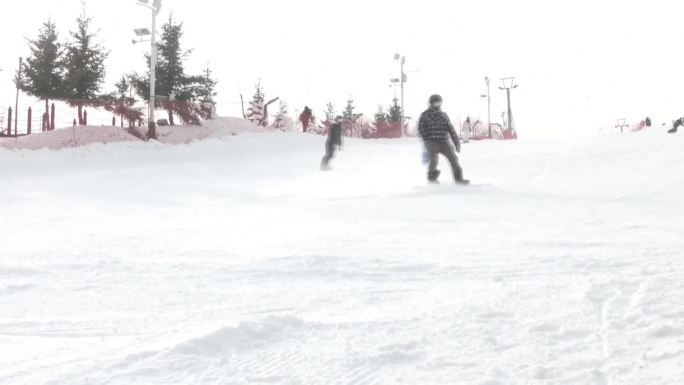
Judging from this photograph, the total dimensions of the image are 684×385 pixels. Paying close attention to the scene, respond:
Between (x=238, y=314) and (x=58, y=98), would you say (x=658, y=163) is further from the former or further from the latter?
(x=58, y=98)

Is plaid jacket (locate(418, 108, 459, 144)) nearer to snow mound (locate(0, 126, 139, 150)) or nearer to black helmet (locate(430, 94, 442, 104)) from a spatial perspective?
black helmet (locate(430, 94, 442, 104))

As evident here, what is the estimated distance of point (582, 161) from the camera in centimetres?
1264

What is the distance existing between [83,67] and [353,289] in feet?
101

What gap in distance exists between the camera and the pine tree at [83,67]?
3013cm

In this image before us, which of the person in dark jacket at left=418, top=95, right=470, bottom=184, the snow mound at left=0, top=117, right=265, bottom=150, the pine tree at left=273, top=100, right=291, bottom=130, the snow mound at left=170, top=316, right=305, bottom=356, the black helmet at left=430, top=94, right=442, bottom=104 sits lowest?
the snow mound at left=170, top=316, right=305, bottom=356

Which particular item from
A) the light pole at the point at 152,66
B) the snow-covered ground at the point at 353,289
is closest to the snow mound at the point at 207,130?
the light pole at the point at 152,66

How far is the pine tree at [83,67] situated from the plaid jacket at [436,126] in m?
24.6

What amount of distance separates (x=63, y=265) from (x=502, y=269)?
3.09 metres

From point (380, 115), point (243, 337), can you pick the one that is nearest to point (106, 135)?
point (243, 337)

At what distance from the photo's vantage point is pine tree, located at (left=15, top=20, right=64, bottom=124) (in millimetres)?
30359

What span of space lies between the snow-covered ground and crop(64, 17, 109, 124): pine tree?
22.9 m

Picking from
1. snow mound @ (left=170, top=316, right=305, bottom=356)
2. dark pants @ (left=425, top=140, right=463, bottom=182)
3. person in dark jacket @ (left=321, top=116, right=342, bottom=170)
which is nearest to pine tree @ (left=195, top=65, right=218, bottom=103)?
person in dark jacket @ (left=321, top=116, right=342, bottom=170)

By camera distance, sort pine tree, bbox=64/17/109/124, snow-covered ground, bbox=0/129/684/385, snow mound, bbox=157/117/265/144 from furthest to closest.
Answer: pine tree, bbox=64/17/109/124 → snow mound, bbox=157/117/265/144 → snow-covered ground, bbox=0/129/684/385

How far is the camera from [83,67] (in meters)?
30.8
